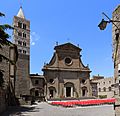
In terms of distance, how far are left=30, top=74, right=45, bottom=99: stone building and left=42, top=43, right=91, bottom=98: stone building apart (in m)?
1.07

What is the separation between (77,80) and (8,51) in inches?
1013

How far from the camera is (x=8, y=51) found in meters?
36.8

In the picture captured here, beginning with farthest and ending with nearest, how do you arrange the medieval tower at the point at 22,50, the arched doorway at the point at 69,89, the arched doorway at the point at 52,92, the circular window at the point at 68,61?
1. the circular window at the point at 68,61
2. the arched doorway at the point at 69,89
3. the arched doorway at the point at 52,92
4. the medieval tower at the point at 22,50

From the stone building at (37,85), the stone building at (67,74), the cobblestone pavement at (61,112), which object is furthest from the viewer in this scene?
the stone building at (67,74)

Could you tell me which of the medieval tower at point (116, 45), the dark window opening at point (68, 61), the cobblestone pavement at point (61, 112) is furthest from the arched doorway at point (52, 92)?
the medieval tower at point (116, 45)

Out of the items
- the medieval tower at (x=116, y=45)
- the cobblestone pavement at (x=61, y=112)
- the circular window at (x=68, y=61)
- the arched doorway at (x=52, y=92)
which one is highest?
the circular window at (x=68, y=61)

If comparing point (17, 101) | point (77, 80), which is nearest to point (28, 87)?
point (77, 80)

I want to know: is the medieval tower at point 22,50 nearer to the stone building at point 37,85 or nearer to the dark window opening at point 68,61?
the stone building at point 37,85

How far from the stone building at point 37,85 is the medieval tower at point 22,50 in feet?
3.72

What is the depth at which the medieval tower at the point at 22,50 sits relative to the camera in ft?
173

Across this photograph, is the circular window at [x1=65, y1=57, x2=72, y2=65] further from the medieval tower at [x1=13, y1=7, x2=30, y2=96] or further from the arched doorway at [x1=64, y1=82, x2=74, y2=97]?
the medieval tower at [x1=13, y1=7, x2=30, y2=96]

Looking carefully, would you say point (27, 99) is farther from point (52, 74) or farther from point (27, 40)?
point (27, 40)

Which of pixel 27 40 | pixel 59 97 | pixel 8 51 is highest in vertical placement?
pixel 27 40

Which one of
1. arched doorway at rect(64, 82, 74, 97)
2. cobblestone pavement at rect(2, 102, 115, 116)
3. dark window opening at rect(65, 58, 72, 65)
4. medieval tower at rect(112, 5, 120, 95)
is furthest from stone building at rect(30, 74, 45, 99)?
medieval tower at rect(112, 5, 120, 95)
